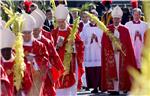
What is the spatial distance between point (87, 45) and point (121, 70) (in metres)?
1.18

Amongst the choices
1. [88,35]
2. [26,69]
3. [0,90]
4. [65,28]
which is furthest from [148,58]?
[88,35]

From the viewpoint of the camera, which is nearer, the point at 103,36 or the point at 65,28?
the point at 65,28

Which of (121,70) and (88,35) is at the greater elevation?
(88,35)

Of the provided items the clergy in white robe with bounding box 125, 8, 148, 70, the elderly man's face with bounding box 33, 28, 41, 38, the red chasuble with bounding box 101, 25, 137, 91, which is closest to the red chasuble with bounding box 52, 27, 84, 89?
the elderly man's face with bounding box 33, 28, 41, 38

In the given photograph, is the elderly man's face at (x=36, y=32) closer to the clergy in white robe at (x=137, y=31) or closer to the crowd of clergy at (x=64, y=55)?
the crowd of clergy at (x=64, y=55)

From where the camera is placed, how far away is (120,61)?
10.5 metres

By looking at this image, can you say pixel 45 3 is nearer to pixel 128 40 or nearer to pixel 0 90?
pixel 128 40

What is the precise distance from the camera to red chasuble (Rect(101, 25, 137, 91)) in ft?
33.6

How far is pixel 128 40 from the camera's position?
33.6 feet

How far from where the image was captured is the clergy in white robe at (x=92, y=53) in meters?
11.2

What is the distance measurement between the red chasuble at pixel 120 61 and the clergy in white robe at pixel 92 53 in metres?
0.59

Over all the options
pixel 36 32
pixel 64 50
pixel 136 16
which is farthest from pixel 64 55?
pixel 136 16

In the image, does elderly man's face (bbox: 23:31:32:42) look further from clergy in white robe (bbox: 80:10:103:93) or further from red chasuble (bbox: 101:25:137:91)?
clergy in white robe (bbox: 80:10:103:93)

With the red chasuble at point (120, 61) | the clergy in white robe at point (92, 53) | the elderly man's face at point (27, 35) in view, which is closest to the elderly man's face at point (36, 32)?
the elderly man's face at point (27, 35)
